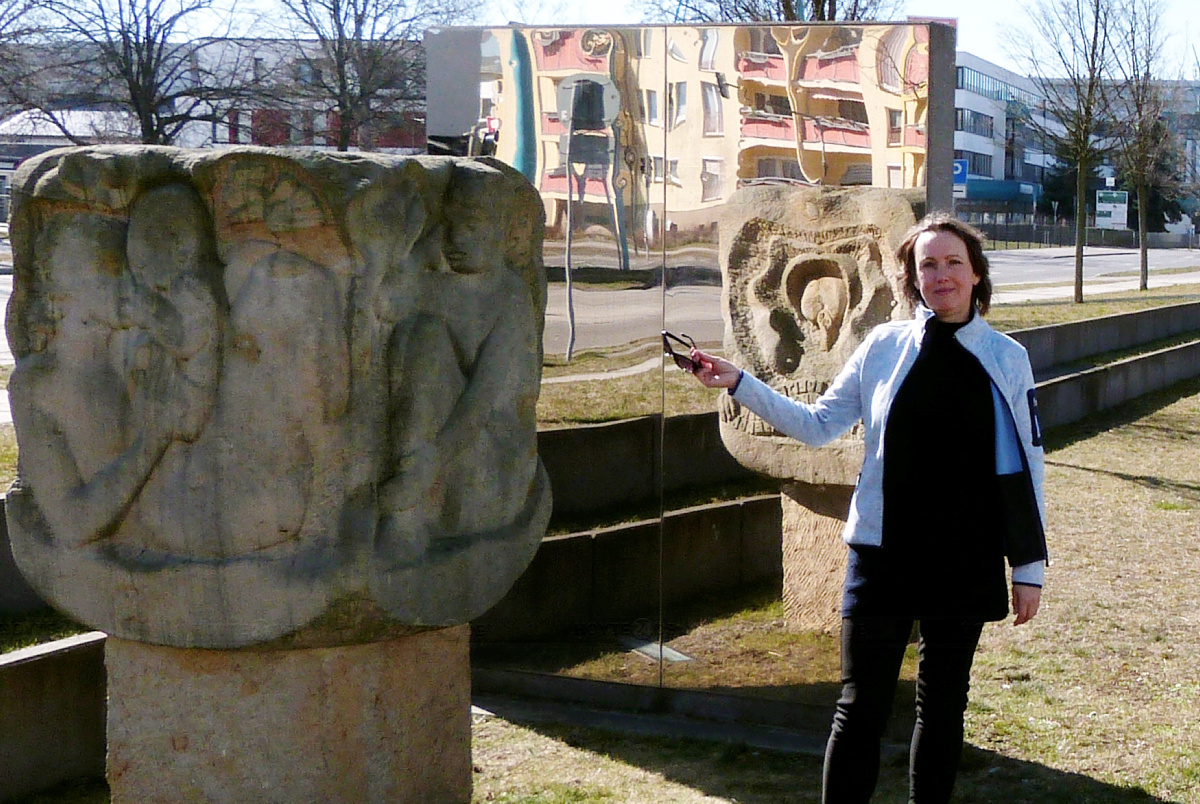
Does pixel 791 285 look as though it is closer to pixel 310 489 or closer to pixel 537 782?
pixel 537 782

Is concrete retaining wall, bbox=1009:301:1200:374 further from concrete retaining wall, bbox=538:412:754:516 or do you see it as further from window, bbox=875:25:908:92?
window, bbox=875:25:908:92

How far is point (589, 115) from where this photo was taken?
222 inches

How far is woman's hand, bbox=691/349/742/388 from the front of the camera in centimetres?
382

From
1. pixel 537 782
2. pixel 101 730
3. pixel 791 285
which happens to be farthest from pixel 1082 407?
pixel 101 730

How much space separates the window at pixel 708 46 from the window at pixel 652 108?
→ 21 cm

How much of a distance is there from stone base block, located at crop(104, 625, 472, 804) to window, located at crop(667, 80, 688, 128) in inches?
96.8

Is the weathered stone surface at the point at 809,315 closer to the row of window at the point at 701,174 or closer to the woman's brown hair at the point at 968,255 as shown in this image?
the row of window at the point at 701,174

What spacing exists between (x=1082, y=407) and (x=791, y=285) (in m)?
8.43

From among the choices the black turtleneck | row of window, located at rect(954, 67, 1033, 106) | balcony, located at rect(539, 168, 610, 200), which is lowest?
the black turtleneck

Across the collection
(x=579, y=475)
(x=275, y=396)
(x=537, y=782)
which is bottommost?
(x=537, y=782)

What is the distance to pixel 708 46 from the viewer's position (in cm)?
549

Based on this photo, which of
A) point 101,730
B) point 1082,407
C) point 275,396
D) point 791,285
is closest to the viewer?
point 275,396

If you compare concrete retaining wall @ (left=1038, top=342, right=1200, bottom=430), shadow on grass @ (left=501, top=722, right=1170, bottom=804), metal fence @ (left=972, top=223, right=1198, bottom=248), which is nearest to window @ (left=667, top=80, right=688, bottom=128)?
shadow on grass @ (left=501, top=722, right=1170, bottom=804)

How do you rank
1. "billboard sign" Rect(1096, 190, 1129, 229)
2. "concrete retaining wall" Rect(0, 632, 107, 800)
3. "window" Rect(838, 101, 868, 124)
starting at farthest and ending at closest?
"billboard sign" Rect(1096, 190, 1129, 229) → "window" Rect(838, 101, 868, 124) → "concrete retaining wall" Rect(0, 632, 107, 800)
